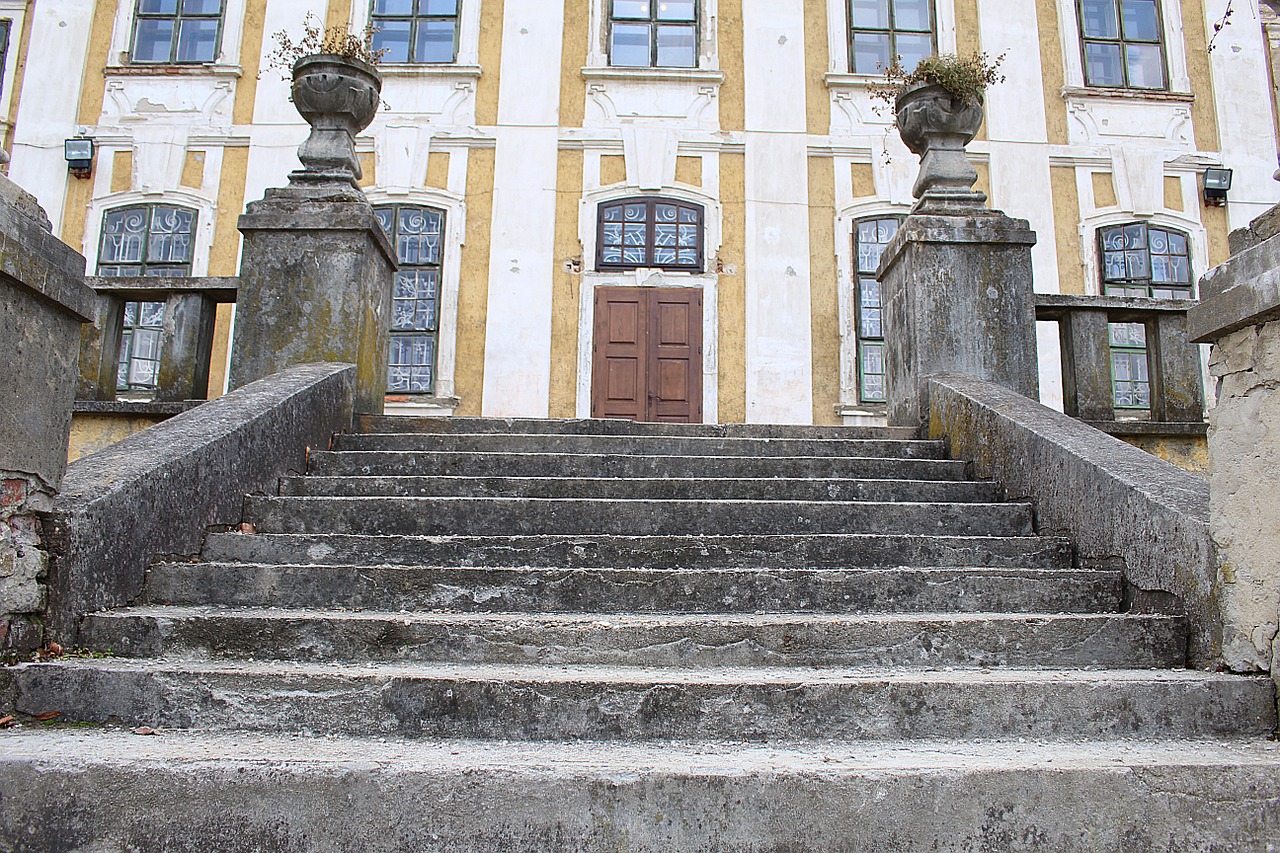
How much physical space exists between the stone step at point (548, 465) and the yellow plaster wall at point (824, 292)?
6108 mm

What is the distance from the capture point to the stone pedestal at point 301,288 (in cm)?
555

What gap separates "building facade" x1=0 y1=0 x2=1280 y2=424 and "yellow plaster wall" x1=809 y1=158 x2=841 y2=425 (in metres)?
0.03

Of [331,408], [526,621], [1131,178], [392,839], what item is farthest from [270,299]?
[1131,178]

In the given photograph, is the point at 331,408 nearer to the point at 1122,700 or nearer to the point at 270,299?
the point at 270,299

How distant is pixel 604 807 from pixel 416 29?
1158 cm

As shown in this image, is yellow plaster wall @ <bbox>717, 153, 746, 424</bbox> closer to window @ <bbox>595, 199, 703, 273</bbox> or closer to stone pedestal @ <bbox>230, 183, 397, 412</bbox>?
window @ <bbox>595, 199, 703, 273</bbox>

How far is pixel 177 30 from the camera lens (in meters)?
11.9

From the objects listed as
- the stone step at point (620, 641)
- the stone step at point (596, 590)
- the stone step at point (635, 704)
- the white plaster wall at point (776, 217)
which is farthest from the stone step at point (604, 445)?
the white plaster wall at point (776, 217)

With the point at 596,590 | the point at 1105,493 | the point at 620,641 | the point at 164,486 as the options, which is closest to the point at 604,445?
the point at 596,590

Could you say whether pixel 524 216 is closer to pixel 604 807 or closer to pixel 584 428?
pixel 584 428

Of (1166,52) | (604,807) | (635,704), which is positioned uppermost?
(1166,52)

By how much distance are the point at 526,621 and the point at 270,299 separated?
134 inches

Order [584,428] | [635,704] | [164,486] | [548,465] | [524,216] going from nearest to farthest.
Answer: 1. [635,704]
2. [164,486]
3. [548,465]
4. [584,428]
5. [524,216]

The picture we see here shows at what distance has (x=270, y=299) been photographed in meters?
5.58
